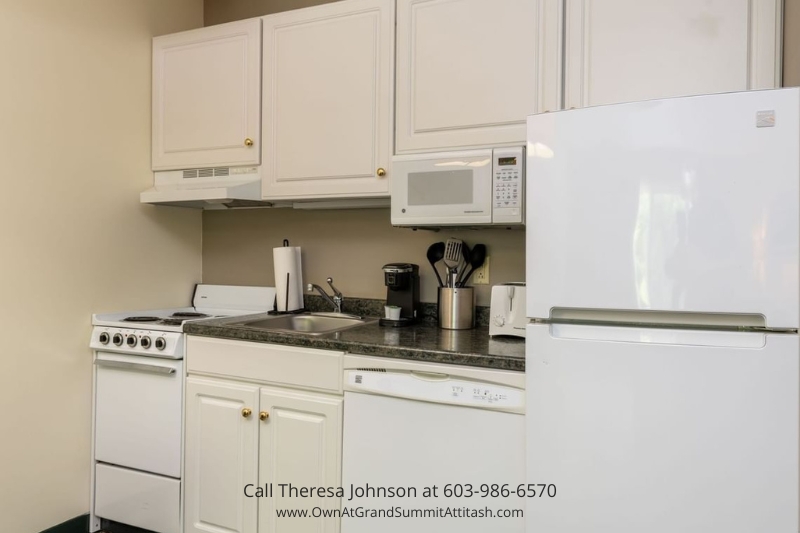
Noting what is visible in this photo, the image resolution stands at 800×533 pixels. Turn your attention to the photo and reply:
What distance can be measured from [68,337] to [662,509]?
2304 mm

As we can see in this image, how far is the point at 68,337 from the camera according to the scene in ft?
7.50

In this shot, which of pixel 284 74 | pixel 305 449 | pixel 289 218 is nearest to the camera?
pixel 305 449

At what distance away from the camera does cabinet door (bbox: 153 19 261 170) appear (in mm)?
2400

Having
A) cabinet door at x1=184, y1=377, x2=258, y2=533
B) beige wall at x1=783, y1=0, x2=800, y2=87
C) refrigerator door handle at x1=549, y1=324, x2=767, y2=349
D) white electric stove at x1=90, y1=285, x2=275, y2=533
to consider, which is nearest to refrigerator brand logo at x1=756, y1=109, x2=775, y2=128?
beige wall at x1=783, y1=0, x2=800, y2=87

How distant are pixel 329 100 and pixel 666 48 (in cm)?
127

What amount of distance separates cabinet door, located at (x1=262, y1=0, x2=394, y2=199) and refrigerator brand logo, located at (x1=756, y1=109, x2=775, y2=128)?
49.0 inches

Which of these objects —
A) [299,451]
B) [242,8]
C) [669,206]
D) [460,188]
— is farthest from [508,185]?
[242,8]

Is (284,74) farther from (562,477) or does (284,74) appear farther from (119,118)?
(562,477)

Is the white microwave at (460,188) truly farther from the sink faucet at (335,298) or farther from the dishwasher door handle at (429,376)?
the sink faucet at (335,298)

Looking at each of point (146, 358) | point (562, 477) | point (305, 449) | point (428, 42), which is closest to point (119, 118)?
point (146, 358)

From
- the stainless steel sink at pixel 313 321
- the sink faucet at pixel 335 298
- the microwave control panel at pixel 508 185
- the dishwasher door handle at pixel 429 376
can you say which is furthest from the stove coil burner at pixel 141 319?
the microwave control panel at pixel 508 185

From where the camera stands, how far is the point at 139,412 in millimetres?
2258

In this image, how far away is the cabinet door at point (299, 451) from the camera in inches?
73.4

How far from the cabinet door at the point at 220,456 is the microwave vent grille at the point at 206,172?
37.2 inches
